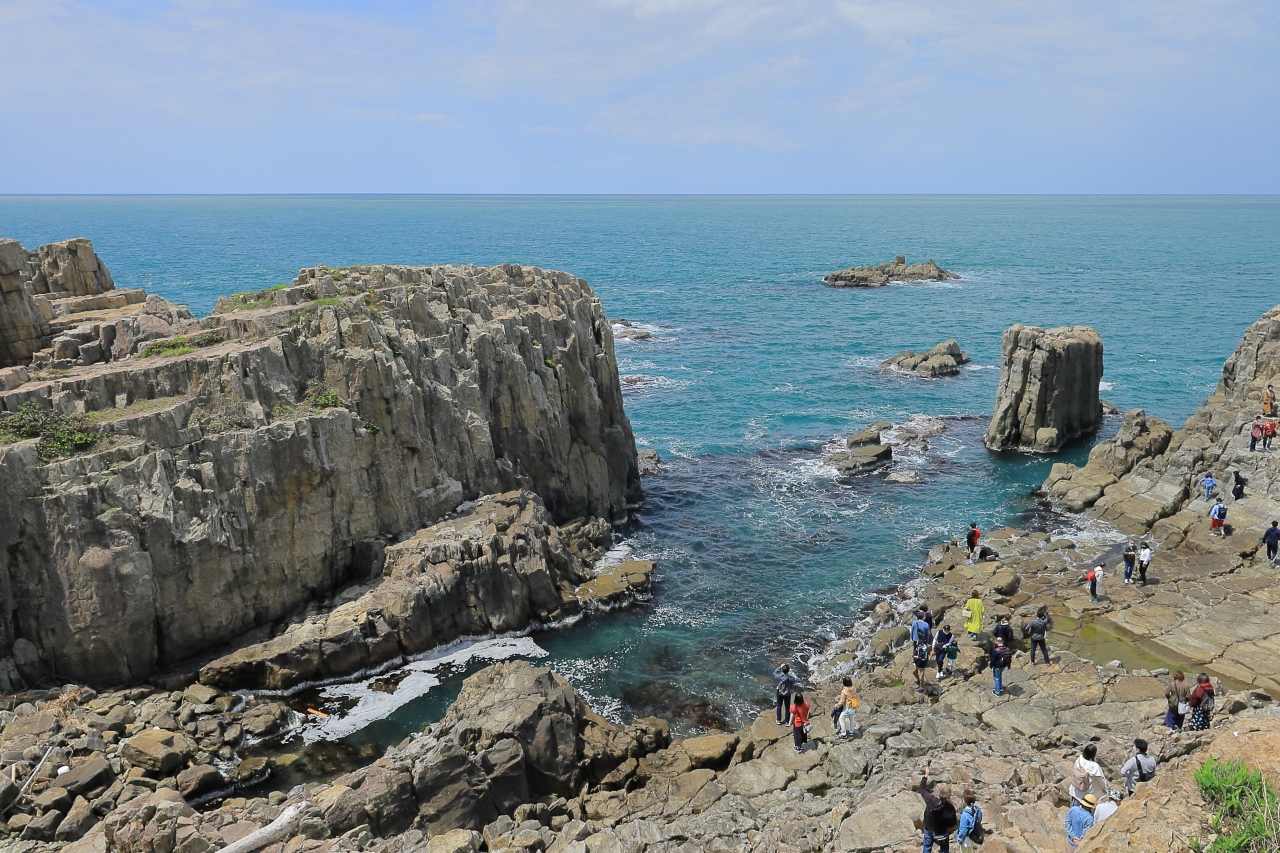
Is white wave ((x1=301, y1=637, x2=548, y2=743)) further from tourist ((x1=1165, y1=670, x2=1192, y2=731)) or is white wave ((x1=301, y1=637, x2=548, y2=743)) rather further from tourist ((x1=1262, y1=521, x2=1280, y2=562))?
tourist ((x1=1262, y1=521, x2=1280, y2=562))

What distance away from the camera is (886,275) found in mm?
133500

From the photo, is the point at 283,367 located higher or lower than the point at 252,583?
higher

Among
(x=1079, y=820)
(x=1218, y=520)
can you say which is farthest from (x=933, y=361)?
(x=1079, y=820)

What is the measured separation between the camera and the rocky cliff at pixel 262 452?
1124 inches

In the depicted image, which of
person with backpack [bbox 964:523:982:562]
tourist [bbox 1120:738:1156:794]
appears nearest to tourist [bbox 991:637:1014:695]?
tourist [bbox 1120:738:1156:794]

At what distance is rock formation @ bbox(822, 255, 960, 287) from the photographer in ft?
429

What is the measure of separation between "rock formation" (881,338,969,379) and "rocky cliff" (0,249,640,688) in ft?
129

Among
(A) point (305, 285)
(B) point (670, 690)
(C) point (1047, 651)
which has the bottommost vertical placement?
(B) point (670, 690)

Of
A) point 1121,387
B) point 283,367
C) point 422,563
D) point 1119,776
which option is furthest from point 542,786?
point 1121,387

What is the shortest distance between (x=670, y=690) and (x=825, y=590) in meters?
10.5

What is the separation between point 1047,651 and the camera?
28125mm

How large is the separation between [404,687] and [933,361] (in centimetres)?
5925

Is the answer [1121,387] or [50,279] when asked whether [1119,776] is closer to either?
[50,279]

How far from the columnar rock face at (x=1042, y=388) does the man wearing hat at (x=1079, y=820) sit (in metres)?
41.7
